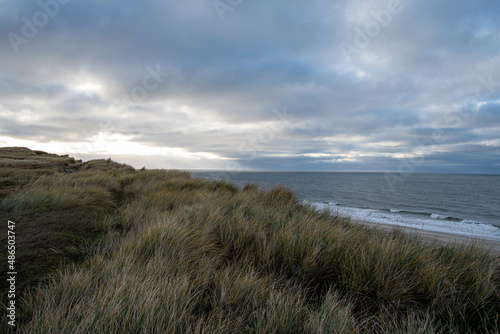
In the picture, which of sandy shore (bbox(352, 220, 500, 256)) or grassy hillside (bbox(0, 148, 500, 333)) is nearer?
grassy hillside (bbox(0, 148, 500, 333))

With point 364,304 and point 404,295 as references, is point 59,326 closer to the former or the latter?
point 364,304

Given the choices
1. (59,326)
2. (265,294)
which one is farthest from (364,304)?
(59,326)

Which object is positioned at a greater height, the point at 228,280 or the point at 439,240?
the point at 228,280

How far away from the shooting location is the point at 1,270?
2.75 meters

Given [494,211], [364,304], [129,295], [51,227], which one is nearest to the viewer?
[129,295]

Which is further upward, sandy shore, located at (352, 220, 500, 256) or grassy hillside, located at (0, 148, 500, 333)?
grassy hillside, located at (0, 148, 500, 333)

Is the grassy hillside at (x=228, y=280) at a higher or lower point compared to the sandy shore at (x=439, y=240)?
higher

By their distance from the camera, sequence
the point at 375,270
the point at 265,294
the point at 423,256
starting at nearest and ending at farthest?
1. the point at 265,294
2. the point at 375,270
3. the point at 423,256

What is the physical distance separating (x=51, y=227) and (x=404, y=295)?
5.63 meters

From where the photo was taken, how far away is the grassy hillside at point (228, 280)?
6.98ft

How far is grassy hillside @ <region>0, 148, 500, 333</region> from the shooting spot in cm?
213

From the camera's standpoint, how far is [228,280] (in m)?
2.75

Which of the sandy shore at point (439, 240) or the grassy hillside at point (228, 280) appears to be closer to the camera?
the grassy hillside at point (228, 280)

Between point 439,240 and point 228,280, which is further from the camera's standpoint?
point 439,240
